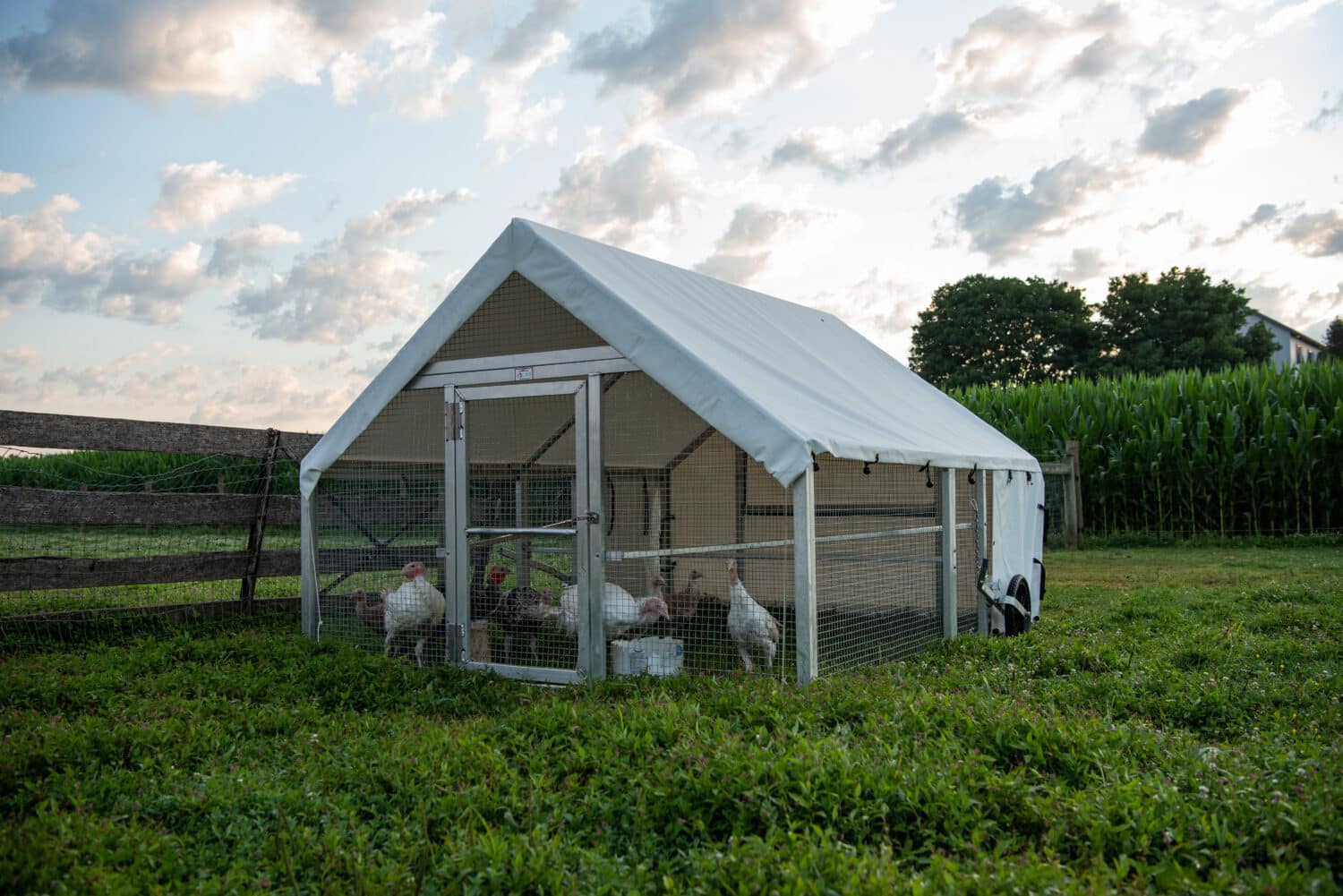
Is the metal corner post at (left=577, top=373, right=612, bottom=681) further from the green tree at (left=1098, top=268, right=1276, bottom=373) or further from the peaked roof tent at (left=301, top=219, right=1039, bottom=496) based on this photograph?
the green tree at (left=1098, top=268, right=1276, bottom=373)

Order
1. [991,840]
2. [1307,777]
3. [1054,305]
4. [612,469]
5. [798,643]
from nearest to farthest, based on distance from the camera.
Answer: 1. [991,840]
2. [1307,777]
3. [798,643]
4. [612,469]
5. [1054,305]

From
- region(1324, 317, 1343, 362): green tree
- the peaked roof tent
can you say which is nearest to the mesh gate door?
the peaked roof tent

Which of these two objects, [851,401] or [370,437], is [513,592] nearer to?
[370,437]

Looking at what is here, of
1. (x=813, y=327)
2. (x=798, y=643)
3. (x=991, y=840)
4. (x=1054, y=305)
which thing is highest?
(x=1054, y=305)

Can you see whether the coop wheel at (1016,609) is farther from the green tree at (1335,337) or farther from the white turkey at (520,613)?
the green tree at (1335,337)

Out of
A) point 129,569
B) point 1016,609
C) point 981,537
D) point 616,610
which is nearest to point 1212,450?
point 1016,609

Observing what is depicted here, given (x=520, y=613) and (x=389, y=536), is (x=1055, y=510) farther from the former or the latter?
(x=389, y=536)

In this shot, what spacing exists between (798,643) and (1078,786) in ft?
5.91

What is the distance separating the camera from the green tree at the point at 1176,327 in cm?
3556

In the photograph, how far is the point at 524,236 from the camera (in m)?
6.50

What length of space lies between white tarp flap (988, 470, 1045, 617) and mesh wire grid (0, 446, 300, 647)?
5930 millimetres

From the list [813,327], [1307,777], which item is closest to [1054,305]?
[813,327]

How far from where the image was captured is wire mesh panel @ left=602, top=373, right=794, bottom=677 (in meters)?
6.34

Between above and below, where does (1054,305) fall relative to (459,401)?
above
